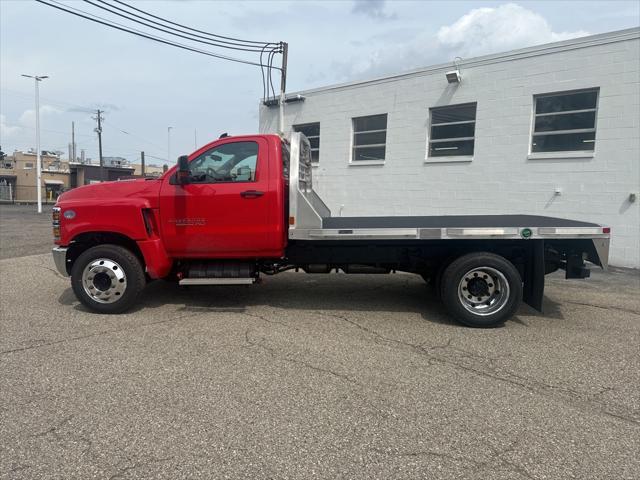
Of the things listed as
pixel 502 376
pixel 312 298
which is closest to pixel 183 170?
pixel 312 298

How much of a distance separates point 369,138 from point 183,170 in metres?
8.81

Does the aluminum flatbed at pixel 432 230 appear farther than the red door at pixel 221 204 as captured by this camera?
No

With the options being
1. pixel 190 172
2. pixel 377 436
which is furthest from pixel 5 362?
pixel 377 436

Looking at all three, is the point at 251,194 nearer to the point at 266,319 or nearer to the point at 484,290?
the point at 266,319

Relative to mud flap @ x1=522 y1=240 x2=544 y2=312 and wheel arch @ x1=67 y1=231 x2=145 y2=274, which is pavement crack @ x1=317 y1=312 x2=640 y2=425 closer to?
mud flap @ x1=522 y1=240 x2=544 y2=312

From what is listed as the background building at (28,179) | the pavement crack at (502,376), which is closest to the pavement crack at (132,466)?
the pavement crack at (502,376)

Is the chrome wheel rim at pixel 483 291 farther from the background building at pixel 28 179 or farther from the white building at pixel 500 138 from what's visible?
the background building at pixel 28 179

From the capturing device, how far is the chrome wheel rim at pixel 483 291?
5.36m

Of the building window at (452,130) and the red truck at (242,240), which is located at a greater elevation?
the building window at (452,130)

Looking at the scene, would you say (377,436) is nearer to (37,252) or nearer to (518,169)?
(518,169)

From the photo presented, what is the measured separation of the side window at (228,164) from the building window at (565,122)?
7.73 m

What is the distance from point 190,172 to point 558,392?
15.1 ft

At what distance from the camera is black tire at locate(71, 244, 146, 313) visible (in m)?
5.68

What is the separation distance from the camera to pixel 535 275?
211 inches
